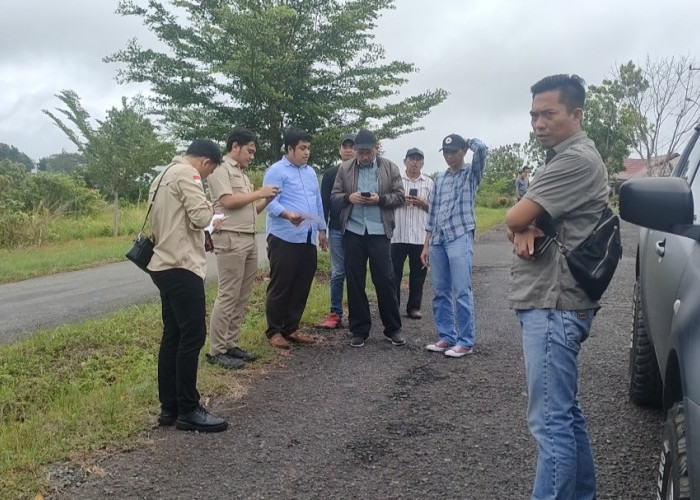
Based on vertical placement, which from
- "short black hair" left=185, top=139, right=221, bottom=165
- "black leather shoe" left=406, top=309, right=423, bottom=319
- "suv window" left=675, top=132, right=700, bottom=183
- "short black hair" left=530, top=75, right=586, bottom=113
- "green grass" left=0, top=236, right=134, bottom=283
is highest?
"short black hair" left=530, top=75, right=586, bottom=113

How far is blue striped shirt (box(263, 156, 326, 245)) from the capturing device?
6113 millimetres

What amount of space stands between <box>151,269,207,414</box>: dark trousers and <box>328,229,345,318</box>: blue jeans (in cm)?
308

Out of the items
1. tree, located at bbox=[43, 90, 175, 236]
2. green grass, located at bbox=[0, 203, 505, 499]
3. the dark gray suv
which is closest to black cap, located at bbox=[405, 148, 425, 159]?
green grass, located at bbox=[0, 203, 505, 499]

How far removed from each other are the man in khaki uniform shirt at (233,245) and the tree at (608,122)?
3407cm

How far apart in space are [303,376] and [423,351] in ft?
4.34

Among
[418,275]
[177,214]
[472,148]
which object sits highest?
[472,148]

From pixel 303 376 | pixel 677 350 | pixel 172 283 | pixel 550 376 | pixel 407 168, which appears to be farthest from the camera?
pixel 407 168

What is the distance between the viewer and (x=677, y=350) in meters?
2.38

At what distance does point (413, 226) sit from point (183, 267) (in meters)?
3.69

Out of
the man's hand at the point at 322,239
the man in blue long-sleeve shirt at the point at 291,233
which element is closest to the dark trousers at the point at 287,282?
the man in blue long-sleeve shirt at the point at 291,233

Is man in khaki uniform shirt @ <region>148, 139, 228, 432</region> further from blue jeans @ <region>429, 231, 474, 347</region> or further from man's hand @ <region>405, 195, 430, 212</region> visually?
man's hand @ <region>405, 195, 430, 212</region>

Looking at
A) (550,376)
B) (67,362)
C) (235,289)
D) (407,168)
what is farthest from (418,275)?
(550,376)

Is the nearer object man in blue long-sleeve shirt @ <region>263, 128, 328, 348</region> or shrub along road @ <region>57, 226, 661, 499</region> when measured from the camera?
shrub along road @ <region>57, 226, 661, 499</region>

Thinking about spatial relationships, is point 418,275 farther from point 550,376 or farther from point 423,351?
point 550,376
